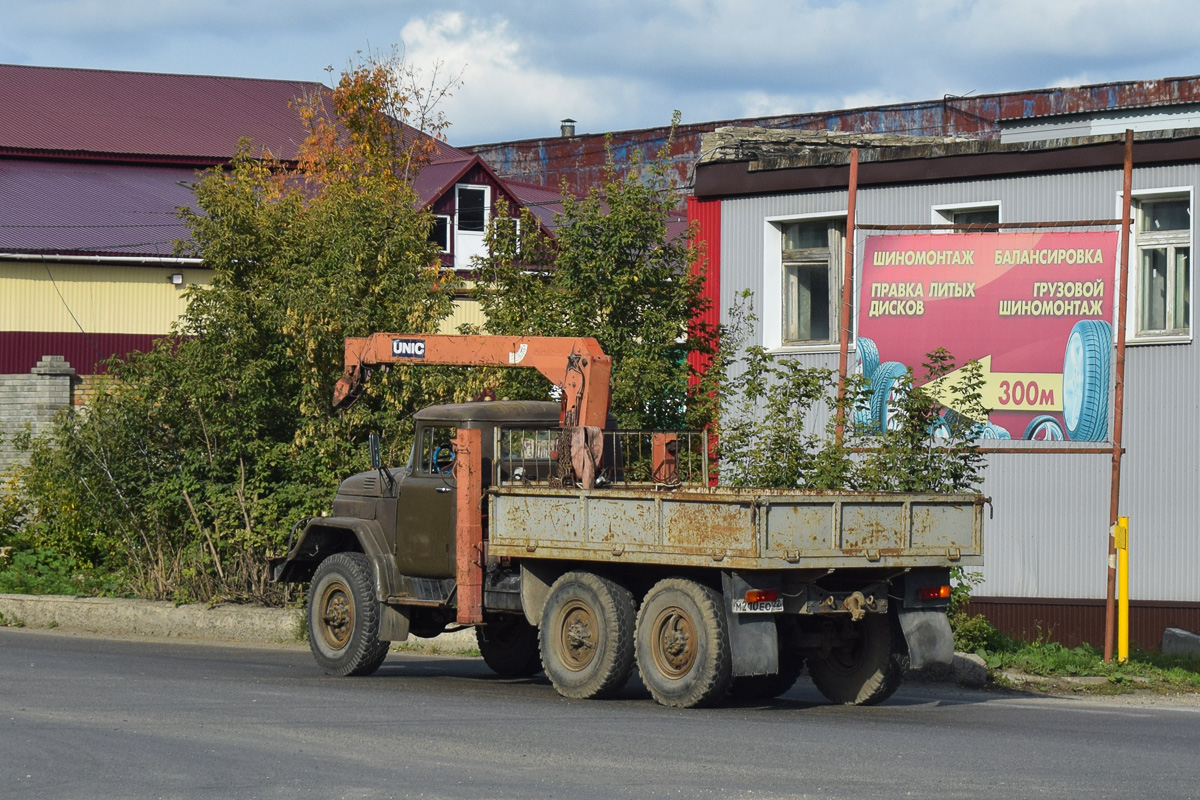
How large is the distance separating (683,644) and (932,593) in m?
1.98

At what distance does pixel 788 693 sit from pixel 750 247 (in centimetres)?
829

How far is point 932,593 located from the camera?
12.4m

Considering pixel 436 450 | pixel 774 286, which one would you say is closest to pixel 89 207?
pixel 774 286

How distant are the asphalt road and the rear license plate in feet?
2.53

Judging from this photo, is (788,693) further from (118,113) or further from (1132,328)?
(118,113)

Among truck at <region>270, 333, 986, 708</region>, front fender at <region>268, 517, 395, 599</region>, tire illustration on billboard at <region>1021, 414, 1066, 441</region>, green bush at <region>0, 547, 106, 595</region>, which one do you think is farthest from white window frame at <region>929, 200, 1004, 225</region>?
green bush at <region>0, 547, 106, 595</region>

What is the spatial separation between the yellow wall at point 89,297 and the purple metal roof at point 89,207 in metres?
0.61

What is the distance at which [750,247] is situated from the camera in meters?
20.9

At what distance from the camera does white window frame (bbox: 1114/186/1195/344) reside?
17953 millimetres

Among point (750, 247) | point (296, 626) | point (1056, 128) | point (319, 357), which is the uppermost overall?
point (1056, 128)

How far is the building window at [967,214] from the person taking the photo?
19.3 metres

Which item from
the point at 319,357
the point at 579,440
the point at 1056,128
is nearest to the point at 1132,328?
the point at 1056,128

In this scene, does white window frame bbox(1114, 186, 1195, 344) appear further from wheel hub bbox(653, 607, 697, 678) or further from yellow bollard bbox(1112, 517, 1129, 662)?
wheel hub bbox(653, 607, 697, 678)

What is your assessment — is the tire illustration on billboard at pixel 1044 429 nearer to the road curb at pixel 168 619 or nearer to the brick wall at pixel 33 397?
the road curb at pixel 168 619
